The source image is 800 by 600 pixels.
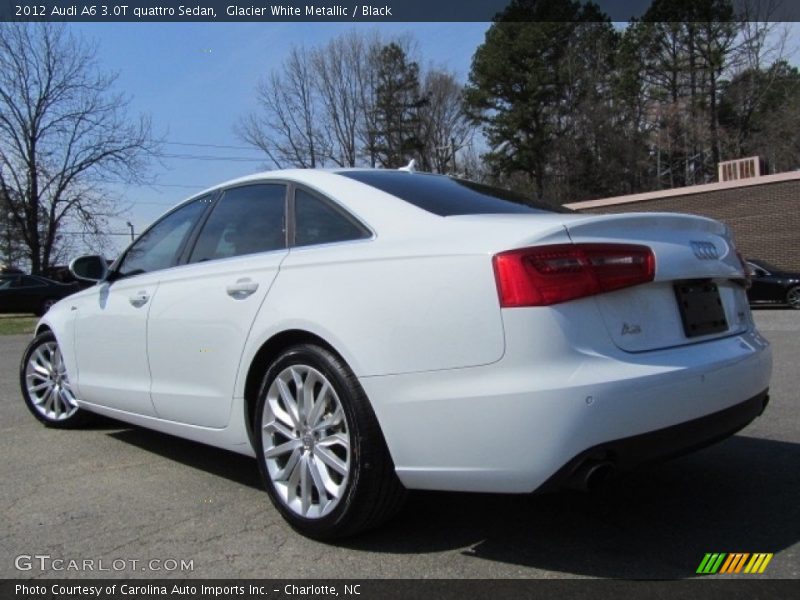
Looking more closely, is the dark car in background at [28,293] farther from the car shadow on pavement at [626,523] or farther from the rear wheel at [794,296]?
the car shadow on pavement at [626,523]

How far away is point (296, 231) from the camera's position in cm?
338

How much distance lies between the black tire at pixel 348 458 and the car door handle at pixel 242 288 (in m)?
0.37

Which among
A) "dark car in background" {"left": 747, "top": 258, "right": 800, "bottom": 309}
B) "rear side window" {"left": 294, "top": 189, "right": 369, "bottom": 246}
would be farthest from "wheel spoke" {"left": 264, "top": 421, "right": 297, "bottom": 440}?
"dark car in background" {"left": 747, "top": 258, "right": 800, "bottom": 309}

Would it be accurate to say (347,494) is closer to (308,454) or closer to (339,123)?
(308,454)

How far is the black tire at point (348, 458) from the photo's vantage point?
277 centimetres

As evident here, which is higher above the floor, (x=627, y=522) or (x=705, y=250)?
(x=705, y=250)

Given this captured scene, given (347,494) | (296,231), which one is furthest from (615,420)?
(296,231)

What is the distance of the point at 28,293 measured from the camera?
23.8 m

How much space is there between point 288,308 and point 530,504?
148cm

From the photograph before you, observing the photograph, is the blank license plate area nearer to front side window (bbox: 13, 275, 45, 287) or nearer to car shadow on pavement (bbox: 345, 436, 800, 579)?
car shadow on pavement (bbox: 345, 436, 800, 579)

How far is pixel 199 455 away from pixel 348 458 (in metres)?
1.95

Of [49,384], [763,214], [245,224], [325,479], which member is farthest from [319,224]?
[763,214]

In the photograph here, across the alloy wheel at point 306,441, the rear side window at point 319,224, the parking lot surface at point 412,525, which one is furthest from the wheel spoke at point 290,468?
the rear side window at point 319,224

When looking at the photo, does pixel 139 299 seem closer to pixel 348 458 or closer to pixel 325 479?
pixel 325 479
